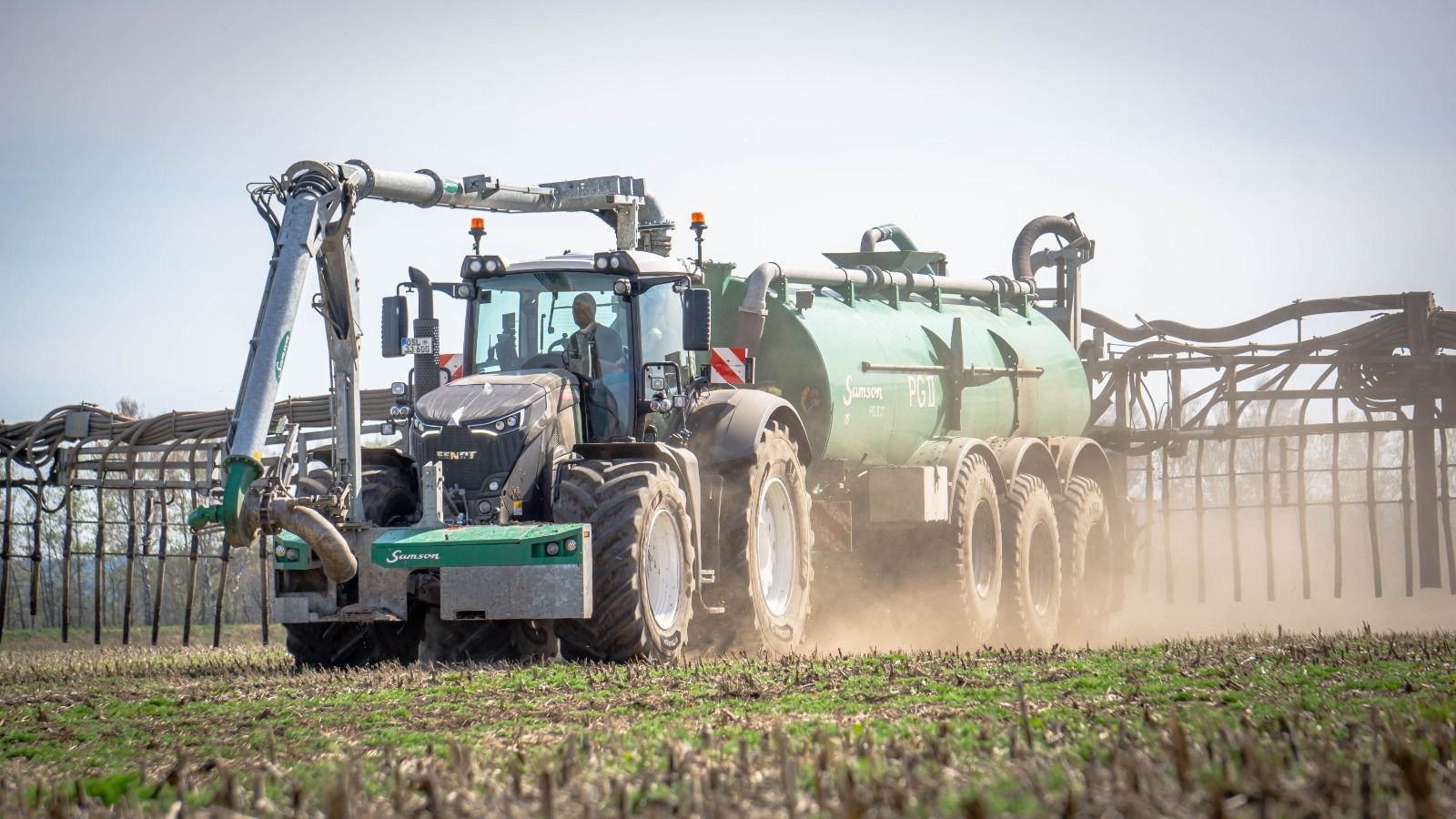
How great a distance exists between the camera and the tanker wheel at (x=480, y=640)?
39.6 ft

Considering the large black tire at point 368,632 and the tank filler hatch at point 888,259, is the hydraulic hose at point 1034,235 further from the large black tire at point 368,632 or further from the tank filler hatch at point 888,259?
the large black tire at point 368,632

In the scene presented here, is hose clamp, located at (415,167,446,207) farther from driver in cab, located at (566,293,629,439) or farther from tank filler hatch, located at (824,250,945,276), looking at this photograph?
tank filler hatch, located at (824,250,945,276)

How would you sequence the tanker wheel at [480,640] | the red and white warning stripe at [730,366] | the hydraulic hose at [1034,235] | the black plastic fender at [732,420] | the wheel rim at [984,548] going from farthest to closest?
the hydraulic hose at [1034,235] < the wheel rim at [984,548] < the red and white warning stripe at [730,366] < the black plastic fender at [732,420] < the tanker wheel at [480,640]

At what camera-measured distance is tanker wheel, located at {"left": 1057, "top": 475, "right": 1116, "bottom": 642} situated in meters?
18.8

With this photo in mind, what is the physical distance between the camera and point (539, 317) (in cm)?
1290

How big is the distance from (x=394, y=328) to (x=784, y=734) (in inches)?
266

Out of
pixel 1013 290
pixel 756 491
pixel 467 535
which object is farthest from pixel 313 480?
pixel 1013 290

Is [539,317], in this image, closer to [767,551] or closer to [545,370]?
[545,370]

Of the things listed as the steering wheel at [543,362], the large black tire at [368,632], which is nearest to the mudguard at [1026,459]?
the steering wheel at [543,362]

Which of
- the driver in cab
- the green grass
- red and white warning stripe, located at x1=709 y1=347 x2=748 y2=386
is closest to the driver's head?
the driver in cab

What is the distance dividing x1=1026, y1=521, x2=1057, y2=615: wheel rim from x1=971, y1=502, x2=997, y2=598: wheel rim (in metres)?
0.96

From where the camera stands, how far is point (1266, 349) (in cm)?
2058

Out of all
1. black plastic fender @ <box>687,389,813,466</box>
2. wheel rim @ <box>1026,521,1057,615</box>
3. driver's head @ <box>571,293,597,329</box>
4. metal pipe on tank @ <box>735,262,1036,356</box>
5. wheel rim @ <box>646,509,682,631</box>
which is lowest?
wheel rim @ <box>1026,521,1057,615</box>

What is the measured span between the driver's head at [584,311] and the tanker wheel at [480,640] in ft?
7.38
